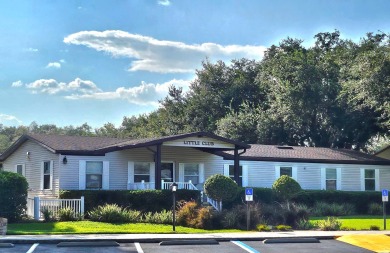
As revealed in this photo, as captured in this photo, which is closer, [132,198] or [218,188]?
[218,188]

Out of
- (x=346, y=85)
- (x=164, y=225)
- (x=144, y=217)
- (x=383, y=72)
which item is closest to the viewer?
(x=164, y=225)

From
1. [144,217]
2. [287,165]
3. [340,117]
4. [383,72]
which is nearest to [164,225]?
[144,217]

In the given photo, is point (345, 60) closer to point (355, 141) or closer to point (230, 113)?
point (355, 141)

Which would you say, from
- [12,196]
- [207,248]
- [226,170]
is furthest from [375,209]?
[12,196]

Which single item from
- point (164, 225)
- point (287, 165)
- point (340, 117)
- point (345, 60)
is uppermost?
point (345, 60)

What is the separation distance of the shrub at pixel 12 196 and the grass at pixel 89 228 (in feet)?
3.19

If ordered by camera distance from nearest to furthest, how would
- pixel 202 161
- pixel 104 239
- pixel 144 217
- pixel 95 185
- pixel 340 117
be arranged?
pixel 104 239 → pixel 144 217 → pixel 95 185 → pixel 202 161 → pixel 340 117

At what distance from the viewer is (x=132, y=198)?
85.5 feet

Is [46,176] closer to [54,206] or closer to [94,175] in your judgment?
[94,175]

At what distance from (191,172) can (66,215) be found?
34.3ft

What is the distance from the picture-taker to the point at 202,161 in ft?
110

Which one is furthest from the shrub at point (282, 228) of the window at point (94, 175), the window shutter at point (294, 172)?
the window shutter at point (294, 172)

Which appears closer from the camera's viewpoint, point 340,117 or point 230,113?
point 340,117

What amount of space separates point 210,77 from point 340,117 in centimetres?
1726
